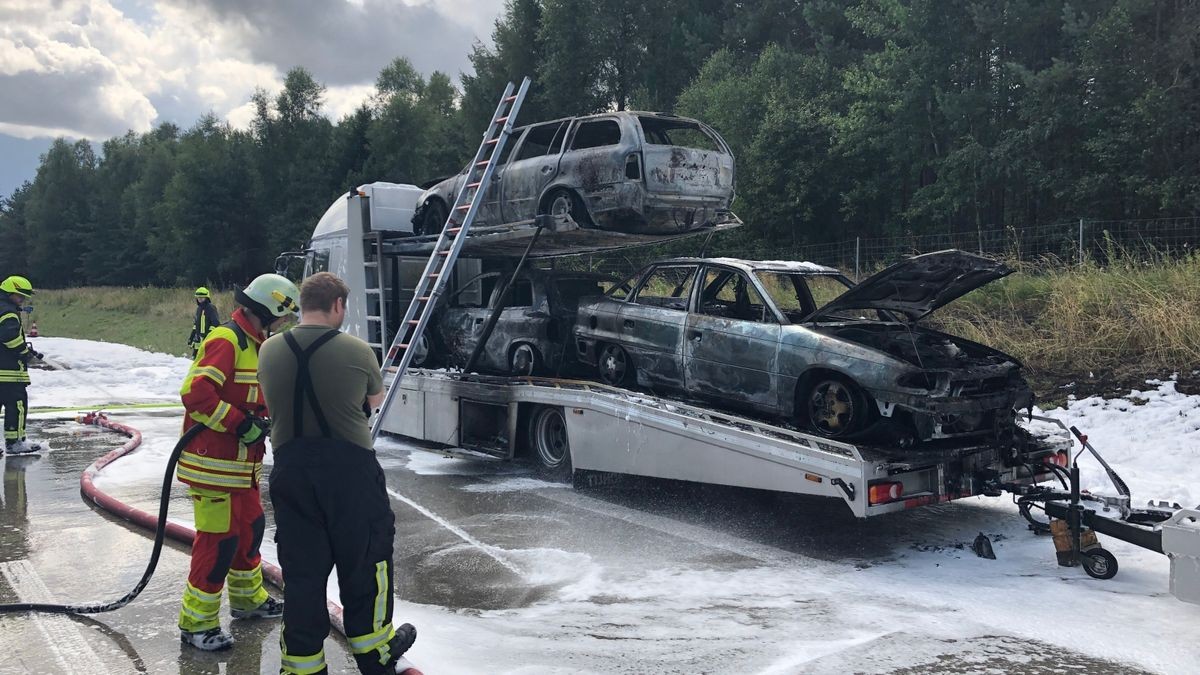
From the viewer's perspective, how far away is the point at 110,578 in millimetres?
5578

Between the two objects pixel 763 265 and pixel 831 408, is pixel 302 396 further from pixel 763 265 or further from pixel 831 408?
pixel 763 265

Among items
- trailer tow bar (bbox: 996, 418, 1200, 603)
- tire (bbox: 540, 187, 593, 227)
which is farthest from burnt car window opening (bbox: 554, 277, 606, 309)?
trailer tow bar (bbox: 996, 418, 1200, 603)

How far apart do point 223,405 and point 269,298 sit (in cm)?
57

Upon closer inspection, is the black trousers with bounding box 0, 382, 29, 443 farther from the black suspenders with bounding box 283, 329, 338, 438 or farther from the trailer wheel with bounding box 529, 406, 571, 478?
the black suspenders with bounding box 283, 329, 338, 438

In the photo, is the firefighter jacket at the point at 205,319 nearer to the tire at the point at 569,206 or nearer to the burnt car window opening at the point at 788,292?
the tire at the point at 569,206

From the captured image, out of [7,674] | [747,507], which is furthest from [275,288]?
[747,507]

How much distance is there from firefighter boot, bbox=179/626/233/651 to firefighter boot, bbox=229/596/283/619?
0.38 metres

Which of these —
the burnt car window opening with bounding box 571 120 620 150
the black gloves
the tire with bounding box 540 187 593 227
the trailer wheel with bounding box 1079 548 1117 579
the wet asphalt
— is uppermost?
the burnt car window opening with bounding box 571 120 620 150

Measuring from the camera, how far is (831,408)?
644 centimetres

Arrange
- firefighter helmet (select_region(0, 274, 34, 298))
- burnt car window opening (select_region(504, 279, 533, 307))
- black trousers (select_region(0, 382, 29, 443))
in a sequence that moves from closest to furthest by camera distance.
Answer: burnt car window opening (select_region(504, 279, 533, 307))
firefighter helmet (select_region(0, 274, 34, 298))
black trousers (select_region(0, 382, 29, 443))

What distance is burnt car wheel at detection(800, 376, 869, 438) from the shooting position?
6.27 metres

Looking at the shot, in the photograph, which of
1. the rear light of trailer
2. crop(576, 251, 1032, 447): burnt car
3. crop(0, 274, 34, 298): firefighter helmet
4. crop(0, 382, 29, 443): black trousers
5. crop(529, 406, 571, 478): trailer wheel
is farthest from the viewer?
crop(0, 382, 29, 443): black trousers

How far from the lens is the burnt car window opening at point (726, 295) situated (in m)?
7.46

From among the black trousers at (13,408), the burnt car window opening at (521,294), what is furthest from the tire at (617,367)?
the black trousers at (13,408)
